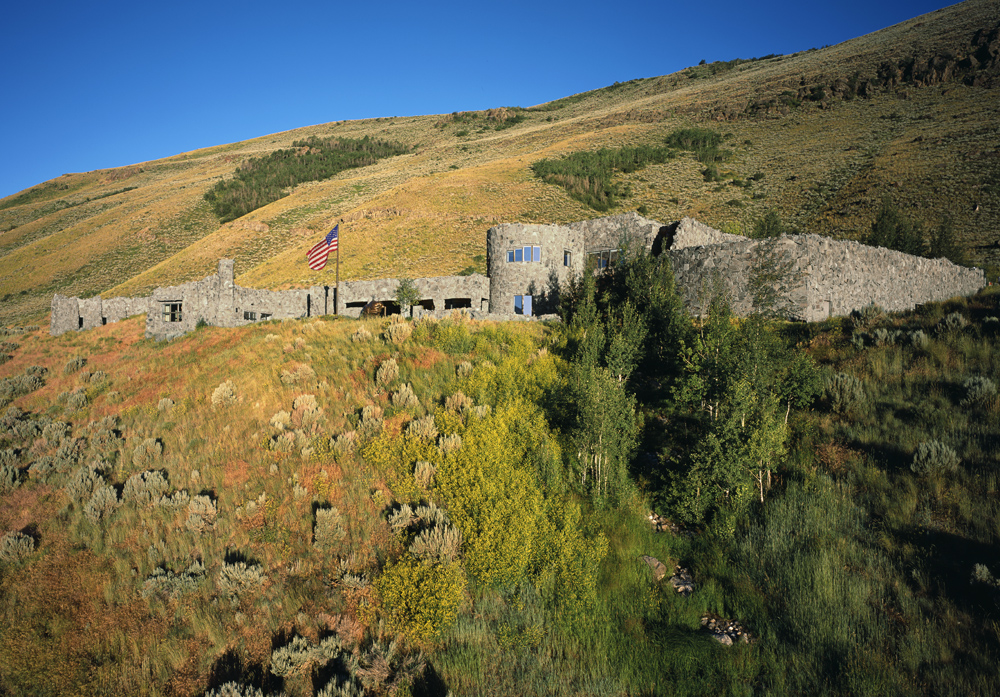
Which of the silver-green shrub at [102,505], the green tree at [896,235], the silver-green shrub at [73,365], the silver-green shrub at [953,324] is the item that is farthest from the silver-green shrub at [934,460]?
the green tree at [896,235]

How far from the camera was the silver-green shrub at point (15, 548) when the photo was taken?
31.9 ft

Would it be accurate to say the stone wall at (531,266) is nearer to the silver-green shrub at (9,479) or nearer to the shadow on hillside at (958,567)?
the shadow on hillside at (958,567)

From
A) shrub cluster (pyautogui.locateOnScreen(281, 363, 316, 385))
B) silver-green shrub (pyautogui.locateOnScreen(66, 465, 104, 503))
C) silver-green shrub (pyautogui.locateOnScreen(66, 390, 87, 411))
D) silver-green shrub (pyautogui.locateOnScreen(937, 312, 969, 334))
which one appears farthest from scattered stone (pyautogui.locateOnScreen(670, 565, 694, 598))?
silver-green shrub (pyautogui.locateOnScreen(66, 390, 87, 411))

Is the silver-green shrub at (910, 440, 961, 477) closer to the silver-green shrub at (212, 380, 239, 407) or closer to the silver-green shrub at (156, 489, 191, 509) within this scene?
the silver-green shrub at (156, 489, 191, 509)

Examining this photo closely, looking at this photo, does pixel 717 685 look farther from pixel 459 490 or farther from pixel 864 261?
pixel 864 261

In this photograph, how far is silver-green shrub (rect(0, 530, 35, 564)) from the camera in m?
9.73

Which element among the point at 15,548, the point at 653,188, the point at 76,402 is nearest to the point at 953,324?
the point at 15,548

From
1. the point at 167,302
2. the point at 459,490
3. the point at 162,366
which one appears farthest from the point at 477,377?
the point at 167,302

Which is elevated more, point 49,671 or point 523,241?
point 523,241

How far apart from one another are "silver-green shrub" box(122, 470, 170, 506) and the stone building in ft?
57.1

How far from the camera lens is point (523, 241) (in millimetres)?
28500

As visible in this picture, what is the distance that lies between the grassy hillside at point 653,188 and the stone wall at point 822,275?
62.0ft

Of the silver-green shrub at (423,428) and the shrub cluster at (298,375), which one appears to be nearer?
the silver-green shrub at (423,428)

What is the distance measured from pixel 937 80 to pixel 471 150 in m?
77.0
